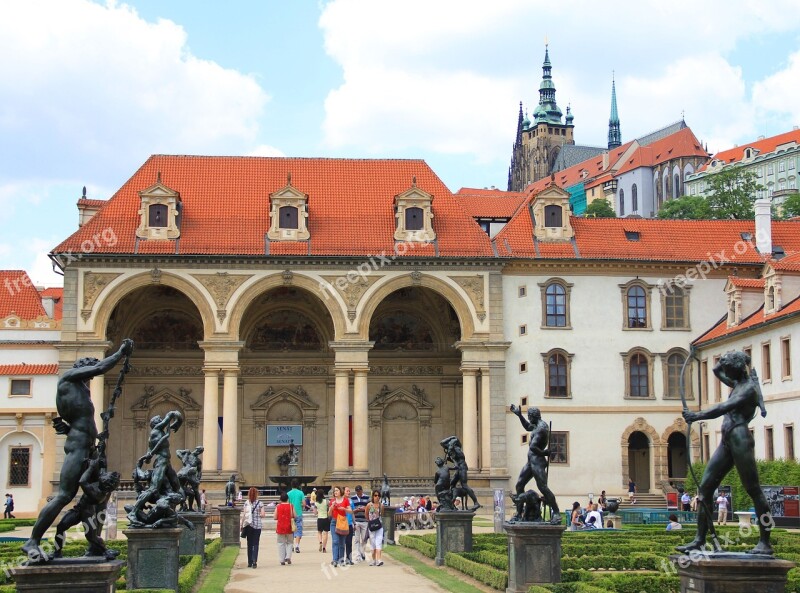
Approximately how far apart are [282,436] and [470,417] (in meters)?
10.1

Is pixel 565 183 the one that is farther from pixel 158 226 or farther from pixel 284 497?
pixel 284 497

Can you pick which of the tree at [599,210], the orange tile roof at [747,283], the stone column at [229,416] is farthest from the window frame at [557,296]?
the tree at [599,210]

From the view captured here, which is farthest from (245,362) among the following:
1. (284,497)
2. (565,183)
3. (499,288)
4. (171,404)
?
(565,183)

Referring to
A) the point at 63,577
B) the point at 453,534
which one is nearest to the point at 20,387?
the point at 453,534

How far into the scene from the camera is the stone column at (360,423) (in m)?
51.2

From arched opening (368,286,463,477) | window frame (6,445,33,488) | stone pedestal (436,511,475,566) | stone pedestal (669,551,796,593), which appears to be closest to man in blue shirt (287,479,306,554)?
stone pedestal (436,511,475,566)

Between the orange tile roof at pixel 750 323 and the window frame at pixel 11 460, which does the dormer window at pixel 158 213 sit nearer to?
the window frame at pixel 11 460

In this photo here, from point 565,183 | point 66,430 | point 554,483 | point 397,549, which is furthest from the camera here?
point 565,183

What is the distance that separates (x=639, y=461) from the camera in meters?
54.0

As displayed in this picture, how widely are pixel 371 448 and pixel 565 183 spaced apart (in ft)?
378

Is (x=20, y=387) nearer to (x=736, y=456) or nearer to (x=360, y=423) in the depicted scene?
(x=360, y=423)

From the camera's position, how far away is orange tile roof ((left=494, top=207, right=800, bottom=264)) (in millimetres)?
53438

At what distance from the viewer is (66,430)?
50.1 ft

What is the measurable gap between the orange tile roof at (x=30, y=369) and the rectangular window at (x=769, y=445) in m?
28.6
